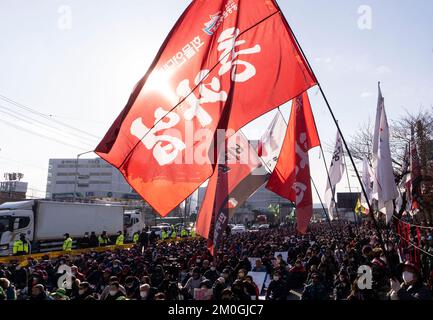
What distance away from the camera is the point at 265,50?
6.54 metres

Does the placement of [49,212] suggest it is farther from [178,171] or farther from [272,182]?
[178,171]

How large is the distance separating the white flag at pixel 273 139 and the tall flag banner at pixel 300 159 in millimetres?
3943

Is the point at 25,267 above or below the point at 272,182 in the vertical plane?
below

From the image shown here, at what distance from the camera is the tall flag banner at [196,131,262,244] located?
7.89 metres

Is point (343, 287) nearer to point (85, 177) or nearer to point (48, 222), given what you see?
point (48, 222)

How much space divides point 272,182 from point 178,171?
5.22 metres

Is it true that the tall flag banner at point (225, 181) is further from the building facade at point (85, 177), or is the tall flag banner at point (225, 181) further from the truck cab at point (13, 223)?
the building facade at point (85, 177)

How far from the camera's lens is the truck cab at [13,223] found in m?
23.7

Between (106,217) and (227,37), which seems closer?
(227,37)

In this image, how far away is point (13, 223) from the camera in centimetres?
2450

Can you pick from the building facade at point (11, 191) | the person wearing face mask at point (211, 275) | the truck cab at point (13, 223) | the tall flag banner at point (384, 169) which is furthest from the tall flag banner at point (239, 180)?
the building facade at point (11, 191)

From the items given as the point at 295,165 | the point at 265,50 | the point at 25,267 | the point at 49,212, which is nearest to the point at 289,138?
the point at 295,165

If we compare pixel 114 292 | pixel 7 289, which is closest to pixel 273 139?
pixel 114 292

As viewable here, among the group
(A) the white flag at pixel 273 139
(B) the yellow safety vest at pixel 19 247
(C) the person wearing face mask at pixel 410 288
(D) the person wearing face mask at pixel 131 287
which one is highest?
(A) the white flag at pixel 273 139
